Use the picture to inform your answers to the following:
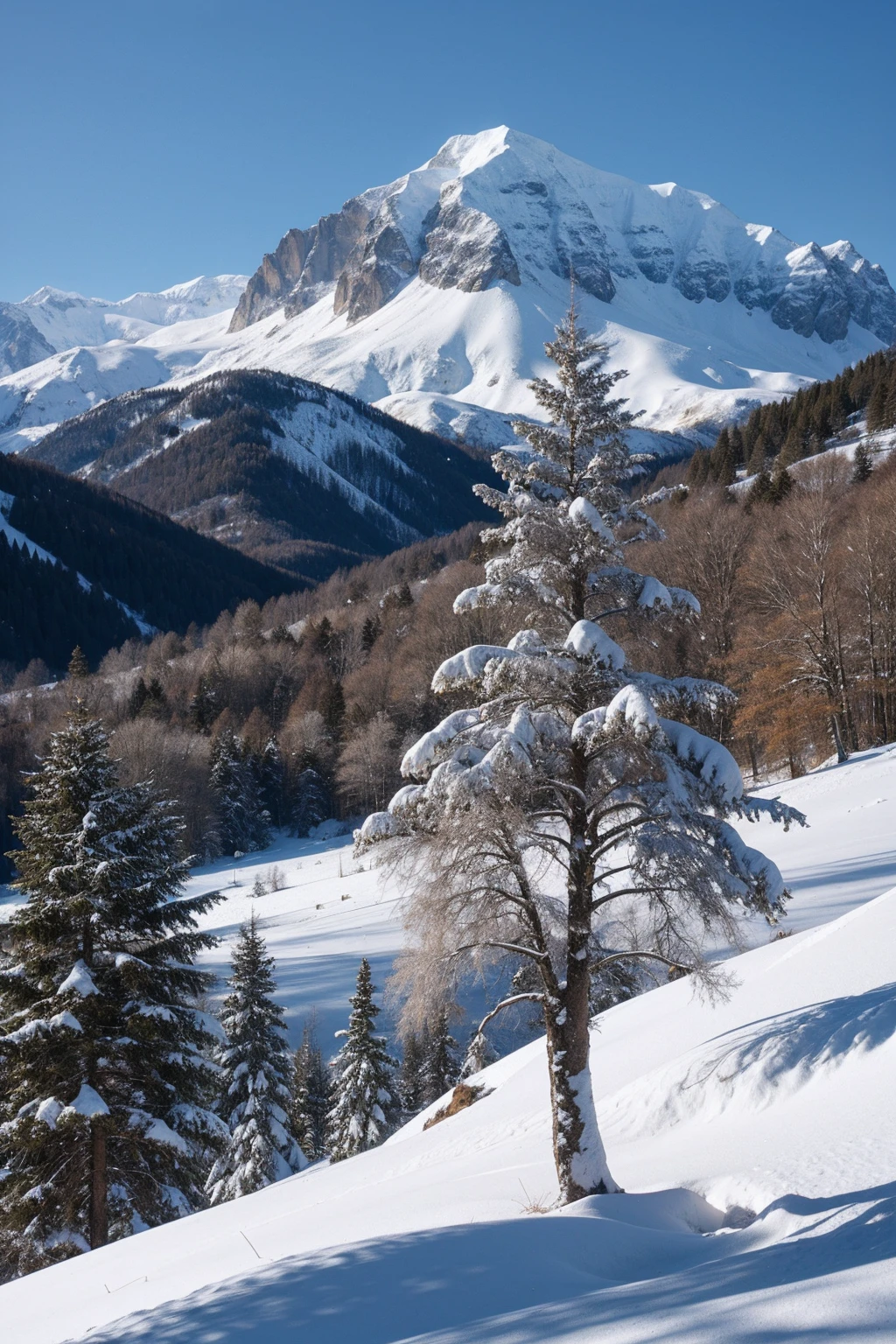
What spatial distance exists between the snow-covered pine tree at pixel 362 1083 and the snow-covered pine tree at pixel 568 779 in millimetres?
12704

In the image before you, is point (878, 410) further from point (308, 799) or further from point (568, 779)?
point (568, 779)

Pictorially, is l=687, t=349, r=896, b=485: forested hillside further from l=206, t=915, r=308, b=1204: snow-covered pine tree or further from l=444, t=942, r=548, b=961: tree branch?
l=444, t=942, r=548, b=961: tree branch

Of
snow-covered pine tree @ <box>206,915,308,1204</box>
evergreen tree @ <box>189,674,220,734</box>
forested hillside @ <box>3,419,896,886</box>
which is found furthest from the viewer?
evergreen tree @ <box>189,674,220,734</box>

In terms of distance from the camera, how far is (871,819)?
21.8 metres

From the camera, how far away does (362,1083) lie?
21.1 meters

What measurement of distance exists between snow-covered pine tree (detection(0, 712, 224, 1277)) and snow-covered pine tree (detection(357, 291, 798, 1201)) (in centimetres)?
591

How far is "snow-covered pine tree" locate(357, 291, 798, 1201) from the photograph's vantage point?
802cm

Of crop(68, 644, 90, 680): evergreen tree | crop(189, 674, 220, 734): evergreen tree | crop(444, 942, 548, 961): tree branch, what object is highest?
crop(68, 644, 90, 680): evergreen tree

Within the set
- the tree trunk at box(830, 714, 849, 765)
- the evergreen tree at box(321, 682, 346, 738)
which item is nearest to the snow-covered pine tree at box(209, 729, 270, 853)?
the evergreen tree at box(321, 682, 346, 738)

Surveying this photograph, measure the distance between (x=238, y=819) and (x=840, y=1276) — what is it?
63.3 m

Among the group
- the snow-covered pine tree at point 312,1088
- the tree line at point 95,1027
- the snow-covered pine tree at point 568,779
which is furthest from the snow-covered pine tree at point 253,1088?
the snow-covered pine tree at point 568,779

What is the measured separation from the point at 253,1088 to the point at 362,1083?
2.70m

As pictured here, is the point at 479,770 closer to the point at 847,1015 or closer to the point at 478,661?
the point at 478,661

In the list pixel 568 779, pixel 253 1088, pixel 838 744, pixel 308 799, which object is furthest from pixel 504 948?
pixel 308 799
